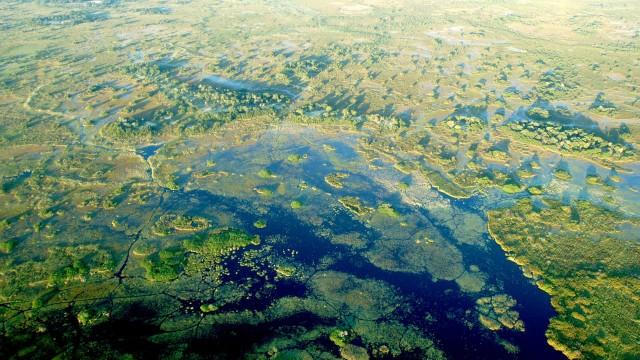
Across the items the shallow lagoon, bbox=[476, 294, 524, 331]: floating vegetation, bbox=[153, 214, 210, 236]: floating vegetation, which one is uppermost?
bbox=[153, 214, 210, 236]: floating vegetation

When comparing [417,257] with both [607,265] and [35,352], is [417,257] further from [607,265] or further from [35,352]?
[35,352]

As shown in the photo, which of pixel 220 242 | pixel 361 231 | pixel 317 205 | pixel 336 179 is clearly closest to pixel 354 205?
pixel 317 205

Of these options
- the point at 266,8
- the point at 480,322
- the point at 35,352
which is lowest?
the point at 480,322

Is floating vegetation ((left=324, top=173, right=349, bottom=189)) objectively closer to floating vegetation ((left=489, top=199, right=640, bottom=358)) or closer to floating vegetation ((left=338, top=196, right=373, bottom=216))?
floating vegetation ((left=338, top=196, right=373, bottom=216))

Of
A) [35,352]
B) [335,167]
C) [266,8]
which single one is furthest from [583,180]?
[266,8]

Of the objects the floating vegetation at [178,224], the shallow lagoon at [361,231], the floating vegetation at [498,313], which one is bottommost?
the floating vegetation at [498,313]

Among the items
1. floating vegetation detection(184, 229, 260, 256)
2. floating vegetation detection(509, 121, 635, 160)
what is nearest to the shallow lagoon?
floating vegetation detection(184, 229, 260, 256)

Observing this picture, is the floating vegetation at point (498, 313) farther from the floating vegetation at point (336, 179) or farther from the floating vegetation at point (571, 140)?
the floating vegetation at point (571, 140)

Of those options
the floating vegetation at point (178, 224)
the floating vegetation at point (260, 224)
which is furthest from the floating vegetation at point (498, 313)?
the floating vegetation at point (178, 224)

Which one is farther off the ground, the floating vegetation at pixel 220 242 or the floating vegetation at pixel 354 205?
the floating vegetation at pixel 220 242

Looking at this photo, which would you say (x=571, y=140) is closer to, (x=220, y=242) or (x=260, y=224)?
(x=260, y=224)

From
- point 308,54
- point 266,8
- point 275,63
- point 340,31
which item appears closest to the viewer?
point 275,63
